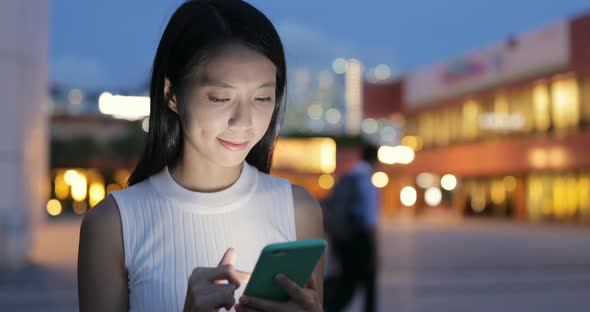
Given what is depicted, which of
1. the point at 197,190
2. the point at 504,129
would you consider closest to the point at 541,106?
the point at 504,129

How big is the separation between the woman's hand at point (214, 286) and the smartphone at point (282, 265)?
3cm

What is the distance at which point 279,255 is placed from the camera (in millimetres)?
1395

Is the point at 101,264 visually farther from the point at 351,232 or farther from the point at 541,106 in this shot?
the point at 541,106

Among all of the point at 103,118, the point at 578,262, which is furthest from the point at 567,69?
the point at 103,118

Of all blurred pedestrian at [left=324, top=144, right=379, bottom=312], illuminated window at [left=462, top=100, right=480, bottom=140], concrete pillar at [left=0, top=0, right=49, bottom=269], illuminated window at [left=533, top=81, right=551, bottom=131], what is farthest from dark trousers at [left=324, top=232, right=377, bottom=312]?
illuminated window at [left=462, top=100, right=480, bottom=140]

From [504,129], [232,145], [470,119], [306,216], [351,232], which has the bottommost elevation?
[351,232]

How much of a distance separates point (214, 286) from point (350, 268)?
577 centimetres

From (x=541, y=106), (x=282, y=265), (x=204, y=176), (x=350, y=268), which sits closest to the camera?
(x=282, y=265)

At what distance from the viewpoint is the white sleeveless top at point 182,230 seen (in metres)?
1.70

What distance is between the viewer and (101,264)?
167cm

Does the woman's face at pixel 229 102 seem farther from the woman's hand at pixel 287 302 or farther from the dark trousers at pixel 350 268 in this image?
the dark trousers at pixel 350 268

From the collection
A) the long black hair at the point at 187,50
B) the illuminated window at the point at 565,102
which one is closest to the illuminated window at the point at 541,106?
the illuminated window at the point at 565,102

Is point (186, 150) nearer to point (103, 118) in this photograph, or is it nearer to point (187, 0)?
point (187, 0)

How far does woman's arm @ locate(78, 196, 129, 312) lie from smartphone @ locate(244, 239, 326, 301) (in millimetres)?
361
